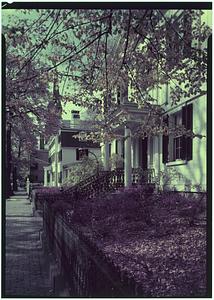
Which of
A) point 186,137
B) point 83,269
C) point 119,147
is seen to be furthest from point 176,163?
point 83,269

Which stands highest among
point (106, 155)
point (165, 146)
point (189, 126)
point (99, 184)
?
point (189, 126)

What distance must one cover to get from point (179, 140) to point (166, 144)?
6.0 inches

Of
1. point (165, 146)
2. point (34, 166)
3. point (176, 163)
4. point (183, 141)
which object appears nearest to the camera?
point (34, 166)

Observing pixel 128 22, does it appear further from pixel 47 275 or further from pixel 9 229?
pixel 47 275

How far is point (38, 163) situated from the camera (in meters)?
3.72

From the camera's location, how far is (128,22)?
314 cm

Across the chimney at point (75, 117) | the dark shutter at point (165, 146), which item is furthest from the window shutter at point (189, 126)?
the chimney at point (75, 117)

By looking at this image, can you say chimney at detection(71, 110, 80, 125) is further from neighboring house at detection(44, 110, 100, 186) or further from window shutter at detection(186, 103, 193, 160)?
window shutter at detection(186, 103, 193, 160)

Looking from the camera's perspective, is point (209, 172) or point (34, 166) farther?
point (34, 166)

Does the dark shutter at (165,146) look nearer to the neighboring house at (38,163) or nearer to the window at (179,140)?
the window at (179,140)

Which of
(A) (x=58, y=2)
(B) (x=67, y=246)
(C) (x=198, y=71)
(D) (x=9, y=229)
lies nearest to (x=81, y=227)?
(B) (x=67, y=246)

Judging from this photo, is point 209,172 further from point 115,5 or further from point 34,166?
point 34,166

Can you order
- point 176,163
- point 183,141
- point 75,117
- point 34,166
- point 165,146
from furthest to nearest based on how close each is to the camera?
point 176,163, point 165,146, point 183,141, point 34,166, point 75,117

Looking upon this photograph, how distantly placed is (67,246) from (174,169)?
1.80 m
